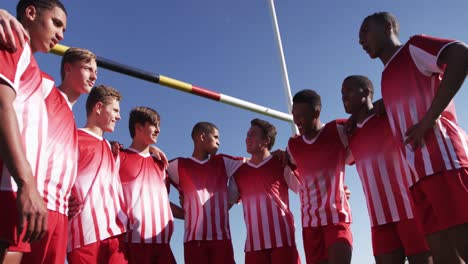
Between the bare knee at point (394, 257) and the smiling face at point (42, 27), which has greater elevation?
the smiling face at point (42, 27)

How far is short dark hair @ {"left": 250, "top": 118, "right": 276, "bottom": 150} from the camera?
4.89 metres

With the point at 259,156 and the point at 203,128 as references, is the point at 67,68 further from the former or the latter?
the point at 259,156

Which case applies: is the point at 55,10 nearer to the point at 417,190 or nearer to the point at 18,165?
the point at 18,165

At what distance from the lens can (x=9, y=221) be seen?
1.76m

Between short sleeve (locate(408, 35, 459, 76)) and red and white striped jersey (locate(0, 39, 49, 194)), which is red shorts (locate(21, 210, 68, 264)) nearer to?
red and white striped jersey (locate(0, 39, 49, 194))

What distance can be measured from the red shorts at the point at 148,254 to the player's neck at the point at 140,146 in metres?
0.94

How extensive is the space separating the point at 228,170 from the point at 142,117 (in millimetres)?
1104

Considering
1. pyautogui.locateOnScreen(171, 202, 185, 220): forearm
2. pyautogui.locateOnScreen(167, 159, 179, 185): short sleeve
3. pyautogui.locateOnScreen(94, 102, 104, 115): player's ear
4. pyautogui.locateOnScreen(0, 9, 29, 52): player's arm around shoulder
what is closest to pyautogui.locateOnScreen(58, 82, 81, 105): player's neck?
pyautogui.locateOnScreen(94, 102, 104, 115): player's ear

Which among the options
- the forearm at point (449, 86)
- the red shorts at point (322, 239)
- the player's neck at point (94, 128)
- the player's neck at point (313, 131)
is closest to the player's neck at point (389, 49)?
the forearm at point (449, 86)

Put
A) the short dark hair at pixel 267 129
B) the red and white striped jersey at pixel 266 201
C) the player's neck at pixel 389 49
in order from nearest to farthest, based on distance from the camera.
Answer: the player's neck at pixel 389 49
the red and white striped jersey at pixel 266 201
the short dark hair at pixel 267 129

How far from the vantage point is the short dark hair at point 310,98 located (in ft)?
14.3

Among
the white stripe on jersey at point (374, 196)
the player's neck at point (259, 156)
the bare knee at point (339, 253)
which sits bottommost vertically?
the bare knee at point (339, 253)

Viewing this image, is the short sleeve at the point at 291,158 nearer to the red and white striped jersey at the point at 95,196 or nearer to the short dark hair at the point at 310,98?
the short dark hair at the point at 310,98

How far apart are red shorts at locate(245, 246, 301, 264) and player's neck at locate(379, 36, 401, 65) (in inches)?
85.2
